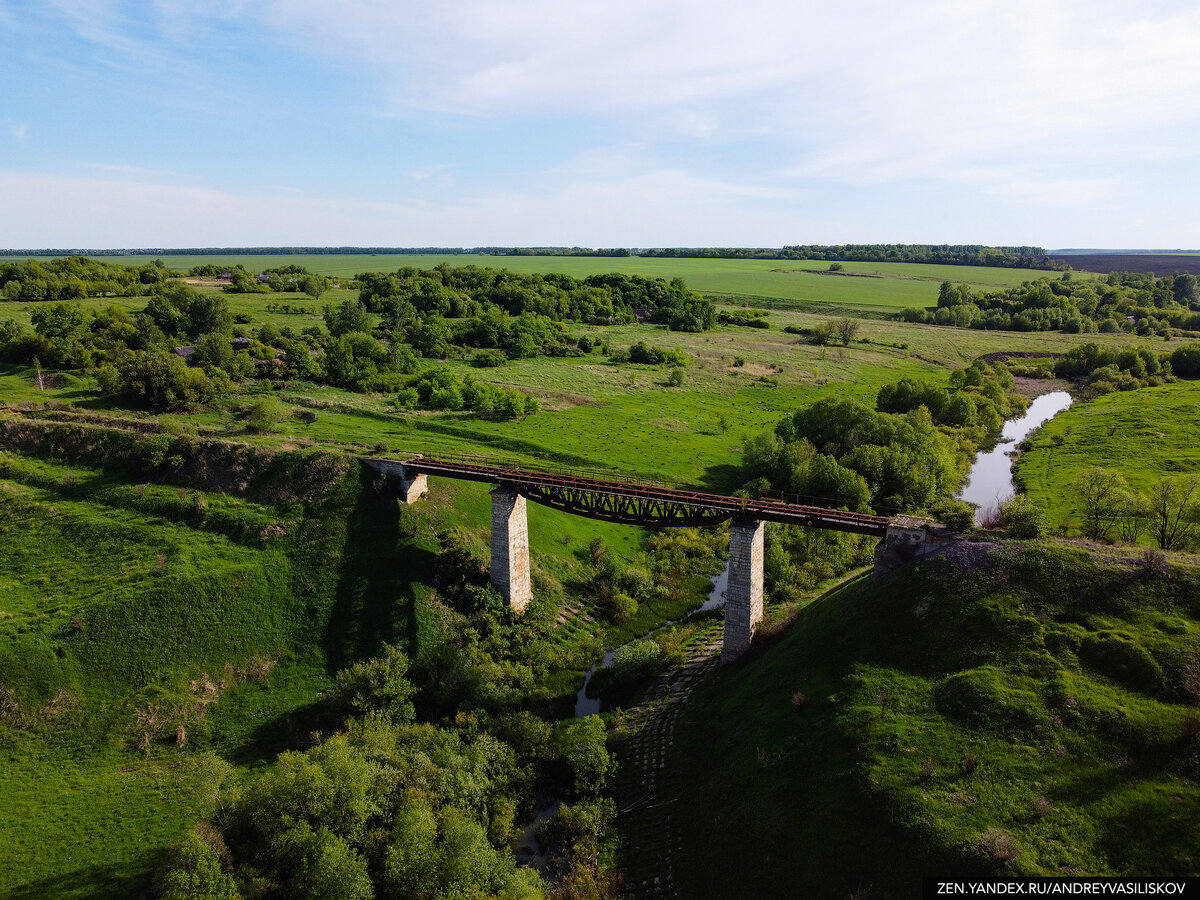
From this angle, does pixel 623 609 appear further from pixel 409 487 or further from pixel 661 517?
pixel 409 487

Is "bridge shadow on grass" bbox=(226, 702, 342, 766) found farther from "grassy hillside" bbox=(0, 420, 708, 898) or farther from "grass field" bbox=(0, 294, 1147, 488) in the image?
Result: "grass field" bbox=(0, 294, 1147, 488)

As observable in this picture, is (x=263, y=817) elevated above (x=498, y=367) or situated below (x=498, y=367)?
below

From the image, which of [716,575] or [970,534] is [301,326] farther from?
[970,534]

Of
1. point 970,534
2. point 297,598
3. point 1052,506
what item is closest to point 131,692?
point 297,598

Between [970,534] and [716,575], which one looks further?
[716,575]

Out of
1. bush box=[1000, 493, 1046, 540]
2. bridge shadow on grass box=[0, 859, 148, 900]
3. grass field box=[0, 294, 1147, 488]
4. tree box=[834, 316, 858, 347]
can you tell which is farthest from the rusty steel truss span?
tree box=[834, 316, 858, 347]

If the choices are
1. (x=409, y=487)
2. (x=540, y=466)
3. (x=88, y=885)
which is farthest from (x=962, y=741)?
(x=540, y=466)

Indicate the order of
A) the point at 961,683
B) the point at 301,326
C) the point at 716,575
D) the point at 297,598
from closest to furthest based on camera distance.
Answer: the point at 961,683 → the point at 297,598 → the point at 716,575 → the point at 301,326
